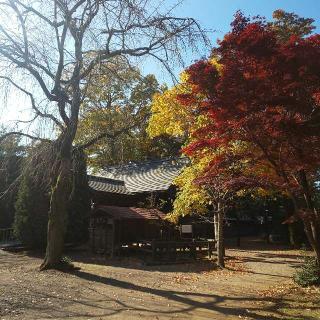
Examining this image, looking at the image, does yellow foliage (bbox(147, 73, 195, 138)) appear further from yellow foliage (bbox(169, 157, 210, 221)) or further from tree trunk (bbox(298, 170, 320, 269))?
tree trunk (bbox(298, 170, 320, 269))

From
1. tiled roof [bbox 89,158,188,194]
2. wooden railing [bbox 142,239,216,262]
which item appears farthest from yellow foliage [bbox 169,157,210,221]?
tiled roof [bbox 89,158,188,194]

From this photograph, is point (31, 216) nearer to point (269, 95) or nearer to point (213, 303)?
point (213, 303)

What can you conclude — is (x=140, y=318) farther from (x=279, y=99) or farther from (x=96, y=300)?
(x=279, y=99)

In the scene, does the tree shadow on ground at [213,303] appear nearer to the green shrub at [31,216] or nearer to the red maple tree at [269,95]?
the red maple tree at [269,95]

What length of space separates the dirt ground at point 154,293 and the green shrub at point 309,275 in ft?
1.01

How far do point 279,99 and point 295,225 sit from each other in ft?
56.1

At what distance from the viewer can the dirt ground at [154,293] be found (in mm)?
8266

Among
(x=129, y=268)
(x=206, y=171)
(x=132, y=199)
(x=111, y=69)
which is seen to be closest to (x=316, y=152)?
(x=206, y=171)

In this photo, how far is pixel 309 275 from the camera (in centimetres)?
1125

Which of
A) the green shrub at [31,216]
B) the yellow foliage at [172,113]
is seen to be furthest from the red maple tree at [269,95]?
the green shrub at [31,216]

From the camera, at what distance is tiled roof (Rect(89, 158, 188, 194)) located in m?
25.3

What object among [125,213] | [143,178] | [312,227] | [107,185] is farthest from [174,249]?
[143,178]

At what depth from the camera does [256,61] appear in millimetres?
10070

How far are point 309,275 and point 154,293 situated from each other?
4.25m
